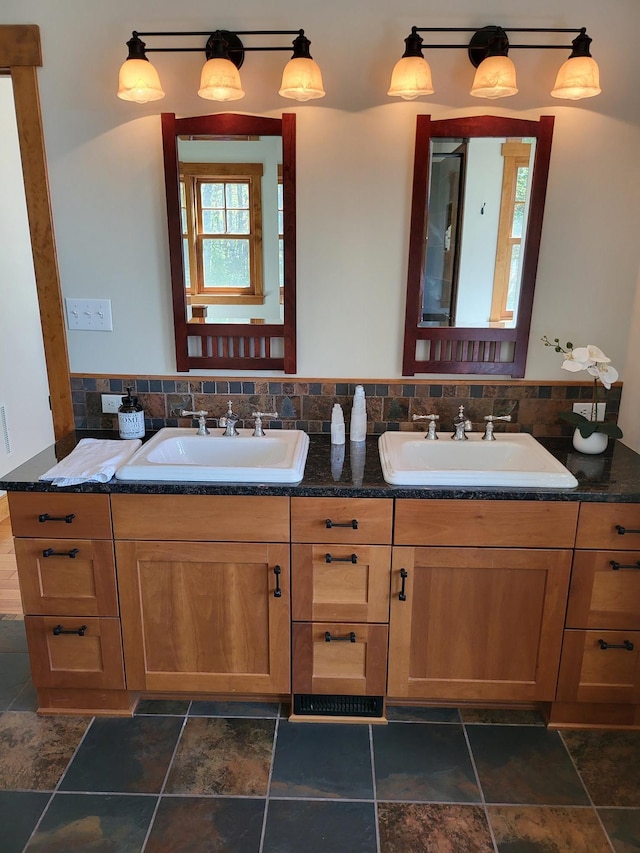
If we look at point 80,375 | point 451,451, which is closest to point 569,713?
point 451,451

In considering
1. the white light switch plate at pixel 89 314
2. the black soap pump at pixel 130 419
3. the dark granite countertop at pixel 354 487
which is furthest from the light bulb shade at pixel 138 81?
the dark granite countertop at pixel 354 487

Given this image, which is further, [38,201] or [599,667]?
[38,201]

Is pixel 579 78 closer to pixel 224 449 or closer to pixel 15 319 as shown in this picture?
pixel 224 449

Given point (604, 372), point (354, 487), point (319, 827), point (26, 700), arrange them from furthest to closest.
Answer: point (26, 700) < point (604, 372) < point (354, 487) < point (319, 827)

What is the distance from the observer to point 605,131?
6.54 ft

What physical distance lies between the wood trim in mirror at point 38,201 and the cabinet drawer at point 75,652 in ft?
2.36

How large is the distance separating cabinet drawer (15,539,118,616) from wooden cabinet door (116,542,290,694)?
0.04m

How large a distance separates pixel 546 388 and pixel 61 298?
1.80 m

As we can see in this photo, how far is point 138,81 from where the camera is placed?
185 centimetres

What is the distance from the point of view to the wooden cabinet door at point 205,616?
1.85 m

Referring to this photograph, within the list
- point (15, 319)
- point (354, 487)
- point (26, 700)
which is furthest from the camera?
point (15, 319)

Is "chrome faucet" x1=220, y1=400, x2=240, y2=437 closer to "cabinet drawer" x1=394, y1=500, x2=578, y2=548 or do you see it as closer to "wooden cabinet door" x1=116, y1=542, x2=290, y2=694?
"wooden cabinet door" x1=116, y1=542, x2=290, y2=694

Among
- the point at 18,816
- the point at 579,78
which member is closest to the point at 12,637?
the point at 18,816

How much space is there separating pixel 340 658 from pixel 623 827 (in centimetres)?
88
